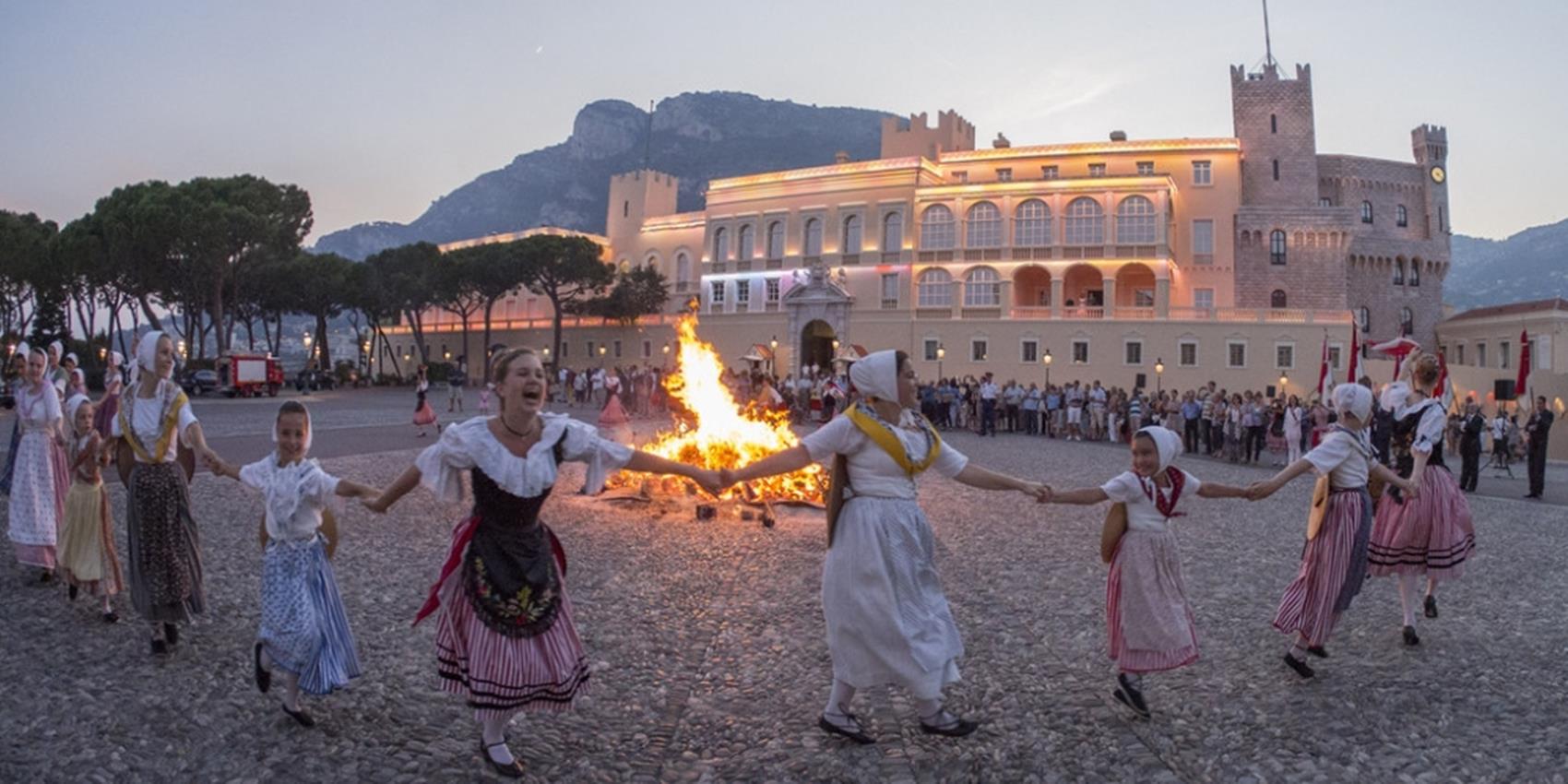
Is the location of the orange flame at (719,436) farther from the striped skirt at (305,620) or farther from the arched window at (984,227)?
the arched window at (984,227)

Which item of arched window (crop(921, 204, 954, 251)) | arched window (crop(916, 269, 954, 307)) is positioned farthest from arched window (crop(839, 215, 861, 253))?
arched window (crop(916, 269, 954, 307))

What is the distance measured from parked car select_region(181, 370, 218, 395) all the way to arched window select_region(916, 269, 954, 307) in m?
33.6

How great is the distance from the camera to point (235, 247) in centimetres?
4478

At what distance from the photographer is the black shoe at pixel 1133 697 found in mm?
5078

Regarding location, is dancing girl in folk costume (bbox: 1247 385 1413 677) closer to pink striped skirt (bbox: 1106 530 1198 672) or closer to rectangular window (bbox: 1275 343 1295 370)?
pink striped skirt (bbox: 1106 530 1198 672)

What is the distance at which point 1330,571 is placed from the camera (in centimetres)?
589

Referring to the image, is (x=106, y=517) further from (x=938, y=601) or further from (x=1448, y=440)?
(x=1448, y=440)

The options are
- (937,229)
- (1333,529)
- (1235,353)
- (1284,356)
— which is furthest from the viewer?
(937,229)

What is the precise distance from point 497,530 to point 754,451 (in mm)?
9226

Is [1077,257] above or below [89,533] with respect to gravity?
above

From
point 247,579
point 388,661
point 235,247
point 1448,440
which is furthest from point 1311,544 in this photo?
point 235,247

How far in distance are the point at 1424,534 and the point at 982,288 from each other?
4345 centimetres

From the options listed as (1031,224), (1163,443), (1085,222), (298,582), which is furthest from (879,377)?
(1031,224)

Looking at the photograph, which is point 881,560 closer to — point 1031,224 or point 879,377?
point 879,377
